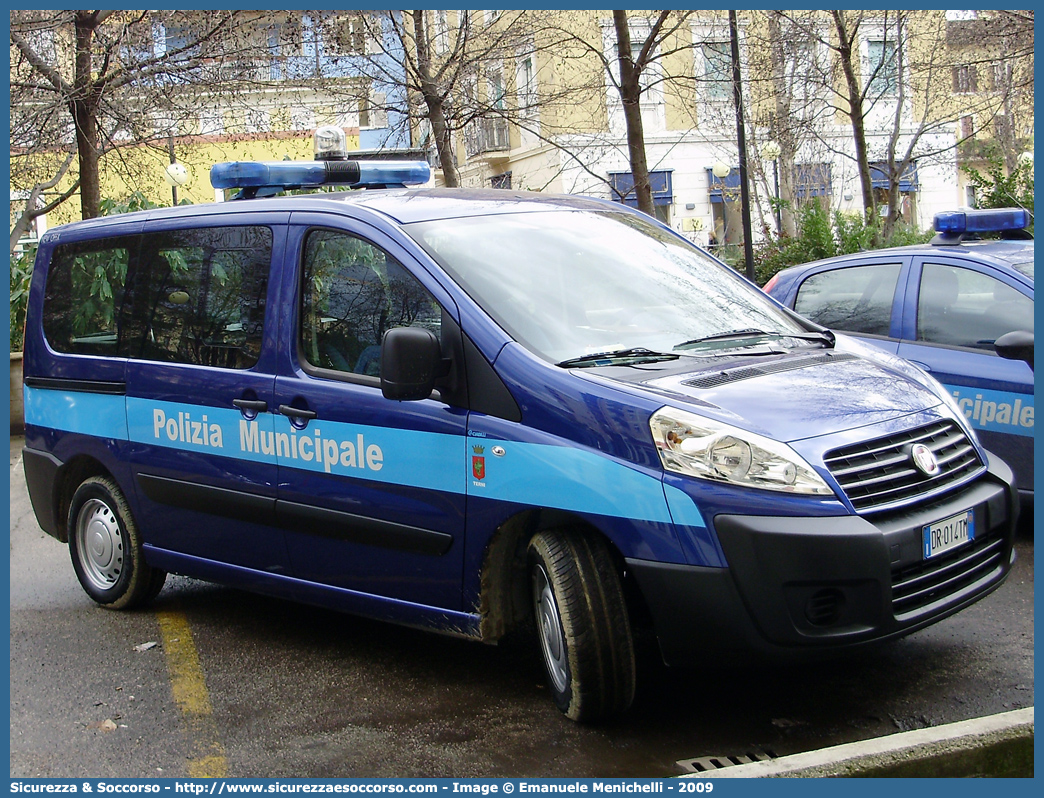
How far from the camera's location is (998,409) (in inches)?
224

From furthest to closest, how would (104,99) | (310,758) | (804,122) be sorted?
(804,122)
(104,99)
(310,758)

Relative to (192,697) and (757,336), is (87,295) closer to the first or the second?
(192,697)

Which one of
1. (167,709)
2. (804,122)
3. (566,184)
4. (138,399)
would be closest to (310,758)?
(167,709)

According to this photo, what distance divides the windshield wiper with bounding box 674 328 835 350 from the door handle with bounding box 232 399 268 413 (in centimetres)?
170

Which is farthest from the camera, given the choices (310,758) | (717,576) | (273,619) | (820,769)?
(273,619)

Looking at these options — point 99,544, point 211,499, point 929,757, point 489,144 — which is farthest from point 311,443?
point 489,144

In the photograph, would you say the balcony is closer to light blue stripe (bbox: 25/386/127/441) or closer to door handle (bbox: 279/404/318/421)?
light blue stripe (bbox: 25/386/127/441)

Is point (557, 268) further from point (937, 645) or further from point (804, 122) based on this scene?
point (804, 122)

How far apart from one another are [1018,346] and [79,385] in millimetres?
4635

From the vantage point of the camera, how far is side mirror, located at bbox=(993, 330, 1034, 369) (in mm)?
5531

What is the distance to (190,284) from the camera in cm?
512

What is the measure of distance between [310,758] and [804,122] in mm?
13846

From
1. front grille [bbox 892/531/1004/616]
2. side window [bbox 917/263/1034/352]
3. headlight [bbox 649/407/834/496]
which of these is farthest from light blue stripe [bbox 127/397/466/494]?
side window [bbox 917/263/1034/352]

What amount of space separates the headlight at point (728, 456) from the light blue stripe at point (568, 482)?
0.38 feet
